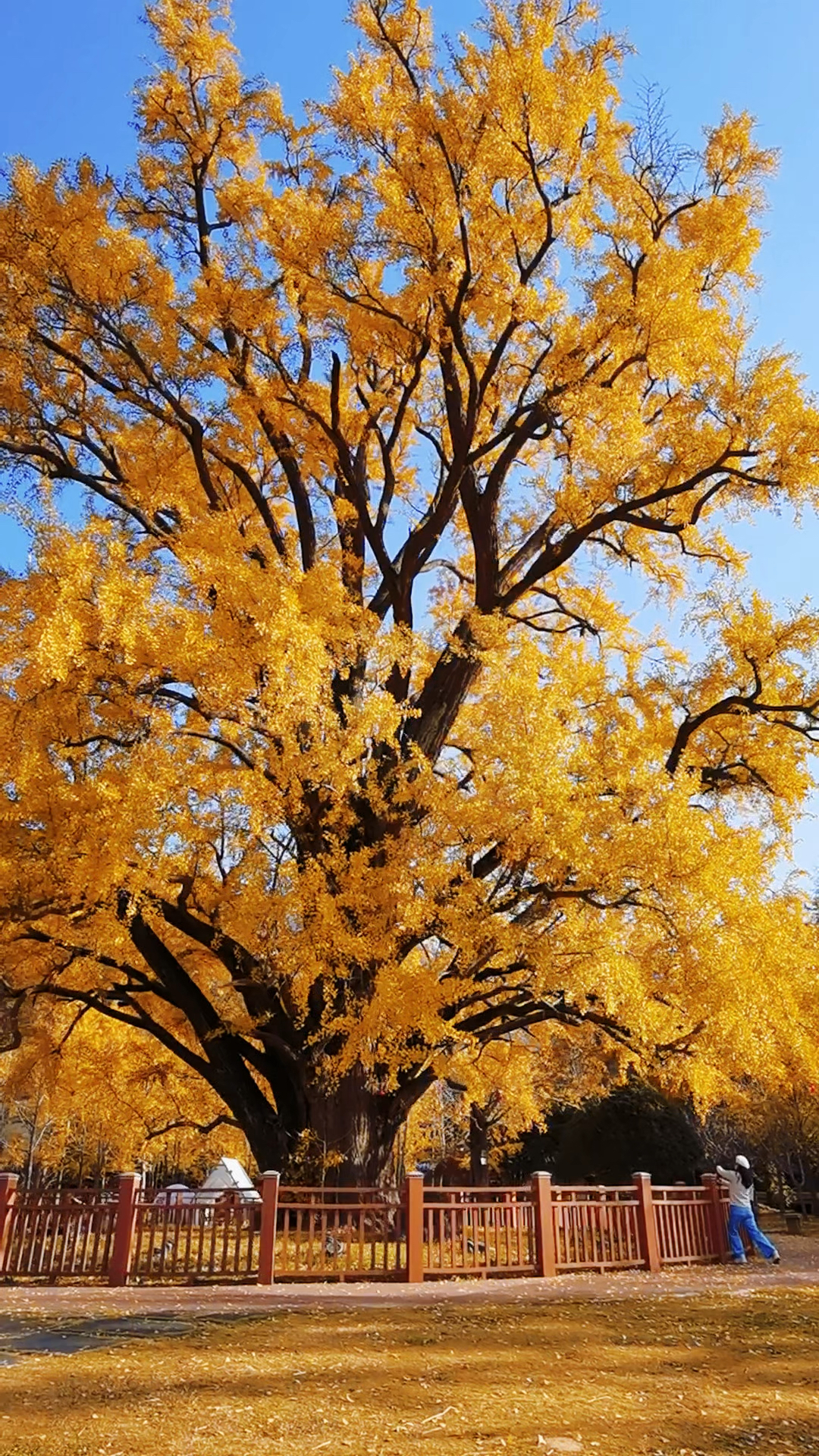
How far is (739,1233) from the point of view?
12.5 meters

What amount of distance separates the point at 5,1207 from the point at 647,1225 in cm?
720

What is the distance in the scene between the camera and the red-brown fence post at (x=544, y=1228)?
35.7ft

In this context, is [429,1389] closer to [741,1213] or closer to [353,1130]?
[353,1130]

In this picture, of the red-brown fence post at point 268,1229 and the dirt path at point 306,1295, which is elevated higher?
the red-brown fence post at point 268,1229

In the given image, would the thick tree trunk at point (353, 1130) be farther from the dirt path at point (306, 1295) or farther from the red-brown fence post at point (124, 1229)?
the red-brown fence post at point (124, 1229)

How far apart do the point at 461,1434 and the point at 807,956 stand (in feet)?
24.5

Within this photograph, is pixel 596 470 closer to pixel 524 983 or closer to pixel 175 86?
pixel 524 983

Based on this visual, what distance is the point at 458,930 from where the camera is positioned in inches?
401

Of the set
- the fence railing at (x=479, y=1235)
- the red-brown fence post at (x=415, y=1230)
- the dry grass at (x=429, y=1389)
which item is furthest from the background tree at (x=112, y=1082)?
the dry grass at (x=429, y=1389)

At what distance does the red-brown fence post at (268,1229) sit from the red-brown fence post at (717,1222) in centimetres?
607

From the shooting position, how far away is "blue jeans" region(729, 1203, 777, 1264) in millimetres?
12305

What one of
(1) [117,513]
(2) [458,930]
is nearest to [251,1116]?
(2) [458,930]

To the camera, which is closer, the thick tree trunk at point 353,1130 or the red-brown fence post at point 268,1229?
the red-brown fence post at point 268,1229

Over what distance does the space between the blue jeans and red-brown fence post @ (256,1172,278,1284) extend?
595 cm
